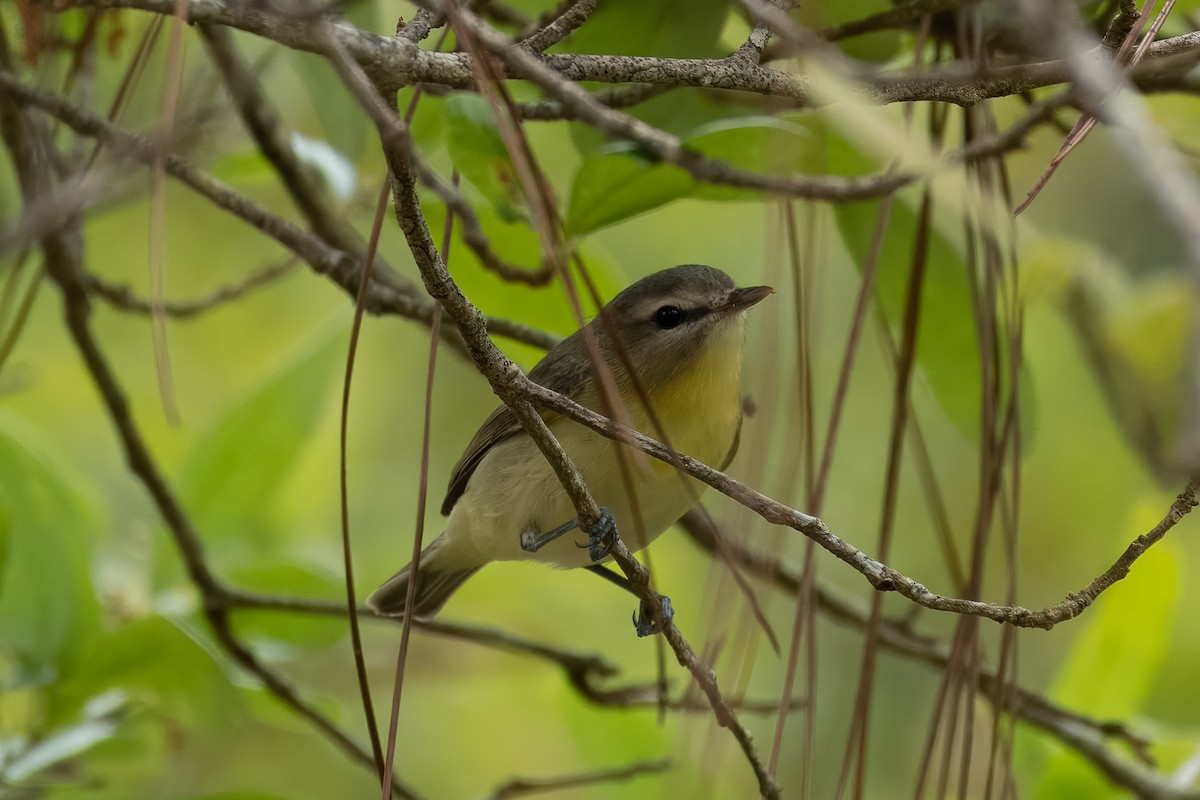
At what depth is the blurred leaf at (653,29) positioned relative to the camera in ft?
7.11

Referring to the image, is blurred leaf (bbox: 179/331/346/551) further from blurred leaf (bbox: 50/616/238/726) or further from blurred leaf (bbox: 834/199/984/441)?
blurred leaf (bbox: 834/199/984/441)

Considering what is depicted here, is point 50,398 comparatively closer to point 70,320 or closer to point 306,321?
point 306,321

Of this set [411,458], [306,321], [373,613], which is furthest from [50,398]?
[373,613]

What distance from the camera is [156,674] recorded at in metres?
2.48

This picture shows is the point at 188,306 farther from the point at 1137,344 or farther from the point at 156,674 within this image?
the point at 1137,344

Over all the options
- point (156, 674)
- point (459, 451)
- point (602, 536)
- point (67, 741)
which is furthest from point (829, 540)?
point (459, 451)

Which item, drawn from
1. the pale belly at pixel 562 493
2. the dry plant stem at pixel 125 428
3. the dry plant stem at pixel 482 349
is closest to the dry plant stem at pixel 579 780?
the dry plant stem at pixel 125 428

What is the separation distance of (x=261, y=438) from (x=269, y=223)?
76 cm

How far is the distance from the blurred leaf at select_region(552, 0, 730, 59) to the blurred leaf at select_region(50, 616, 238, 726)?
4.49ft

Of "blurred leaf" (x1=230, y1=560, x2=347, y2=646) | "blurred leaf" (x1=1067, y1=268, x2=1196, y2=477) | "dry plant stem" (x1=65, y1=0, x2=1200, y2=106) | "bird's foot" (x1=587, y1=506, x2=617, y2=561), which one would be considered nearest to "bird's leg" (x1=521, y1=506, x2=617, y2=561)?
"bird's foot" (x1=587, y1=506, x2=617, y2=561)

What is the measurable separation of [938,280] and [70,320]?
184cm

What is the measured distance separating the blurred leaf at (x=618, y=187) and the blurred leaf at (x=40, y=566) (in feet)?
4.44

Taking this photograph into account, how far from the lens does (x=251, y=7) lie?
1.24 metres

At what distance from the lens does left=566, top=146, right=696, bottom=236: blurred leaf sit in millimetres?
2086
